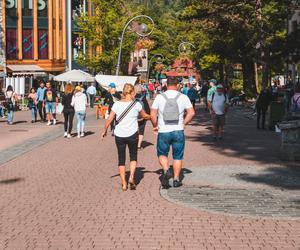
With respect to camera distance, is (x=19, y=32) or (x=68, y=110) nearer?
(x=68, y=110)

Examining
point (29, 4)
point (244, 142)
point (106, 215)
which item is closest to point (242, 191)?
point (106, 215)

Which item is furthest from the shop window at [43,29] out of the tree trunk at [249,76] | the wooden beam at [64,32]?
the tree trunk at [249,76]

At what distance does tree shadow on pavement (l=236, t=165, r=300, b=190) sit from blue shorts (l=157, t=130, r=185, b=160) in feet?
4.59

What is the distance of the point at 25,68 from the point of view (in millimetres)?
50531

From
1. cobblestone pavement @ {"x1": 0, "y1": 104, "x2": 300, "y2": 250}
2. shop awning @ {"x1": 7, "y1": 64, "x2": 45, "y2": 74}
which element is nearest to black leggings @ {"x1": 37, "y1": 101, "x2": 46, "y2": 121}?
cobblestone pavement @ {"x1": 0, "y1": 104, "x2": 300, "y2": 250}

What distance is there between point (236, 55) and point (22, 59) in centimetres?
2288

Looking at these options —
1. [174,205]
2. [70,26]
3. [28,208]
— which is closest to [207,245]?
[174,205]

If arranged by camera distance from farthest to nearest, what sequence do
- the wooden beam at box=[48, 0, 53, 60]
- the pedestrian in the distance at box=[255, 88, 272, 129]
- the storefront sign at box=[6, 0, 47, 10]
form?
the wooden beam at box=[48, 0, 53, 60]
the storefront sign at box=[6, 0, 47, 10]
the pedestrian in the distance at box=[255, 88, 272, 129]

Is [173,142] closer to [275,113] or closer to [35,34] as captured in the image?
[275,113]

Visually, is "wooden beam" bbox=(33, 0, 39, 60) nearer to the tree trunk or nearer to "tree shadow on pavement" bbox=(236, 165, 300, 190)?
the tree trunk

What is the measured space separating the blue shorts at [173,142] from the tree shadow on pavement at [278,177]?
1399 millimetres

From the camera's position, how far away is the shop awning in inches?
1942

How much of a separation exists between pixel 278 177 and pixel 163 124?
246cm

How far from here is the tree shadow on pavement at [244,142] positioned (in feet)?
43.9
